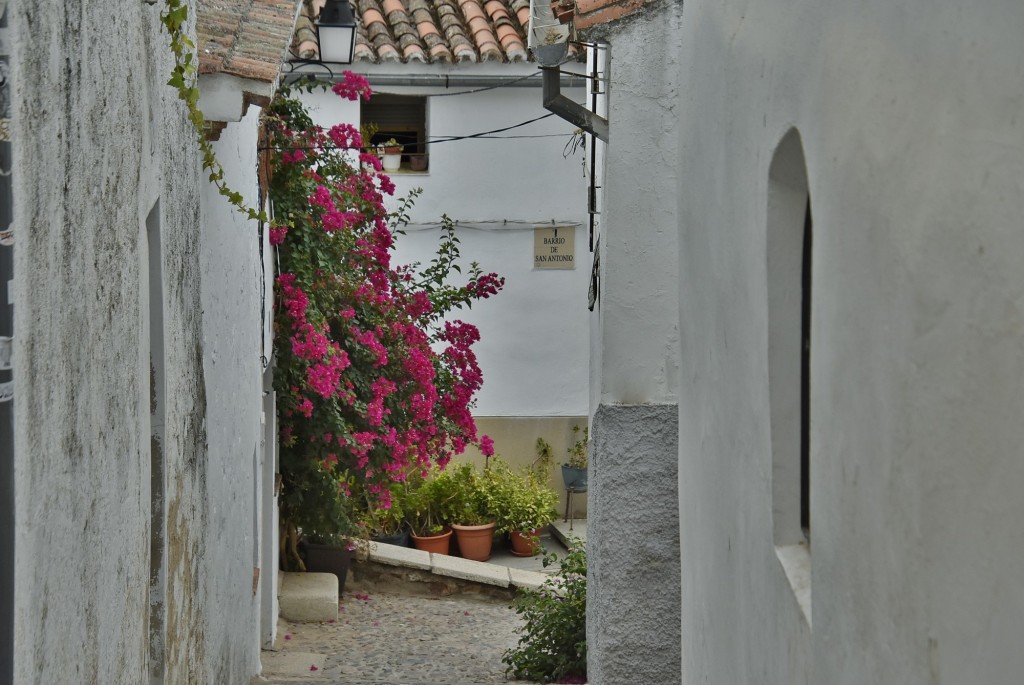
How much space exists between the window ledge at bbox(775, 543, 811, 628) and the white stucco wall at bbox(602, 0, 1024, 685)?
0.09ft

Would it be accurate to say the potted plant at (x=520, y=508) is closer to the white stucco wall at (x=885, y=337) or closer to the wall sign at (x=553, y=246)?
the wall sign at (x=553, y=246)

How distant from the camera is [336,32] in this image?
32.5ft

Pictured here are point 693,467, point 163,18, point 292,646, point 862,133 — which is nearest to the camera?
point 862,133

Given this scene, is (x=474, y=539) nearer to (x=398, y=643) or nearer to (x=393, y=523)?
(x=393, y=523)

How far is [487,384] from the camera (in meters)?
15.9

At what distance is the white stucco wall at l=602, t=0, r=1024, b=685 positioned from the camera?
156cm

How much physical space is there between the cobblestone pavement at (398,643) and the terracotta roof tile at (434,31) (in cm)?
602

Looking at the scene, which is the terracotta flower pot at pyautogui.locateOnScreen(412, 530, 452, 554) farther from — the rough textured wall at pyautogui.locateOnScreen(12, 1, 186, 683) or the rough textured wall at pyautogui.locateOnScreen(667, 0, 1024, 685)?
the rough textured wall at pyautogui.locateOnScreen(667, 0, 1024, 685)

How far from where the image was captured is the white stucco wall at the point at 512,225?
15391 mm

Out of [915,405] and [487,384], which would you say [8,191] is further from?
[487,384]

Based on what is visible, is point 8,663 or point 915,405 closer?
point 915,405

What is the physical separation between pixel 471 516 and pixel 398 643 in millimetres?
3990

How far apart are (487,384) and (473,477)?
1.56 meters

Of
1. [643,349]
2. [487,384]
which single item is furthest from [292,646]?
[487,384]
